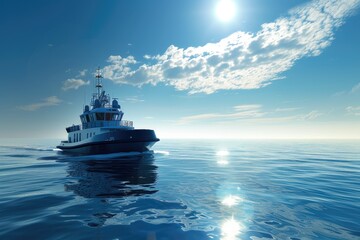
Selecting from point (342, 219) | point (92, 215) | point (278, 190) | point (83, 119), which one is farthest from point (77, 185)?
point (83, 119)

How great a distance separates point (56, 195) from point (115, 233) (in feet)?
22.1

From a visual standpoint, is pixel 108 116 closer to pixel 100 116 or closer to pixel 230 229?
pixel 100 116

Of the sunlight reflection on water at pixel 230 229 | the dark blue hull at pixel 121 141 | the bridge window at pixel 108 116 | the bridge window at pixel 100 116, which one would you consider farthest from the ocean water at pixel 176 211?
the bridge window at pixel 108 116

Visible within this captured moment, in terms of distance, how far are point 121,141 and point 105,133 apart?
3.31m

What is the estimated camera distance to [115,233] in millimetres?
6883

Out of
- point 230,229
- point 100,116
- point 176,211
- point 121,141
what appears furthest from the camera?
point 100,116

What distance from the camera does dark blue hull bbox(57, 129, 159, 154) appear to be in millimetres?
32344

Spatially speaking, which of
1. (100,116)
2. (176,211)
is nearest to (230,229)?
(176,211)

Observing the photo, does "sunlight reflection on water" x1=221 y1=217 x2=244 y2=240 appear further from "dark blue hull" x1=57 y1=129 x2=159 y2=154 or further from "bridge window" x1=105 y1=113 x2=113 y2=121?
"bridge window" x1=105 y1=113 x2=113 y2=121

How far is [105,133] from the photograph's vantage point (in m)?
33.2

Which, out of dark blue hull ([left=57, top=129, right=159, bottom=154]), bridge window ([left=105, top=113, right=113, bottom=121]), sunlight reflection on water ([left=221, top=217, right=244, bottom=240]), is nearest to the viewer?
sunlight reflection on water ([left=221, top=217, right=244, bottom=240])

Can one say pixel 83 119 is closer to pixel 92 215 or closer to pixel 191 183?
pixel 191 183

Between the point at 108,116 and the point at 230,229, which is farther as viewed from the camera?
the point at 108,116

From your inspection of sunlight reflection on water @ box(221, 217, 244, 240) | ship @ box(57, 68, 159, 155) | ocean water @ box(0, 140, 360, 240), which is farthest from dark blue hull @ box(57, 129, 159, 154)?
sunlight reflection on water @ box(221, 217, 244, 240)
